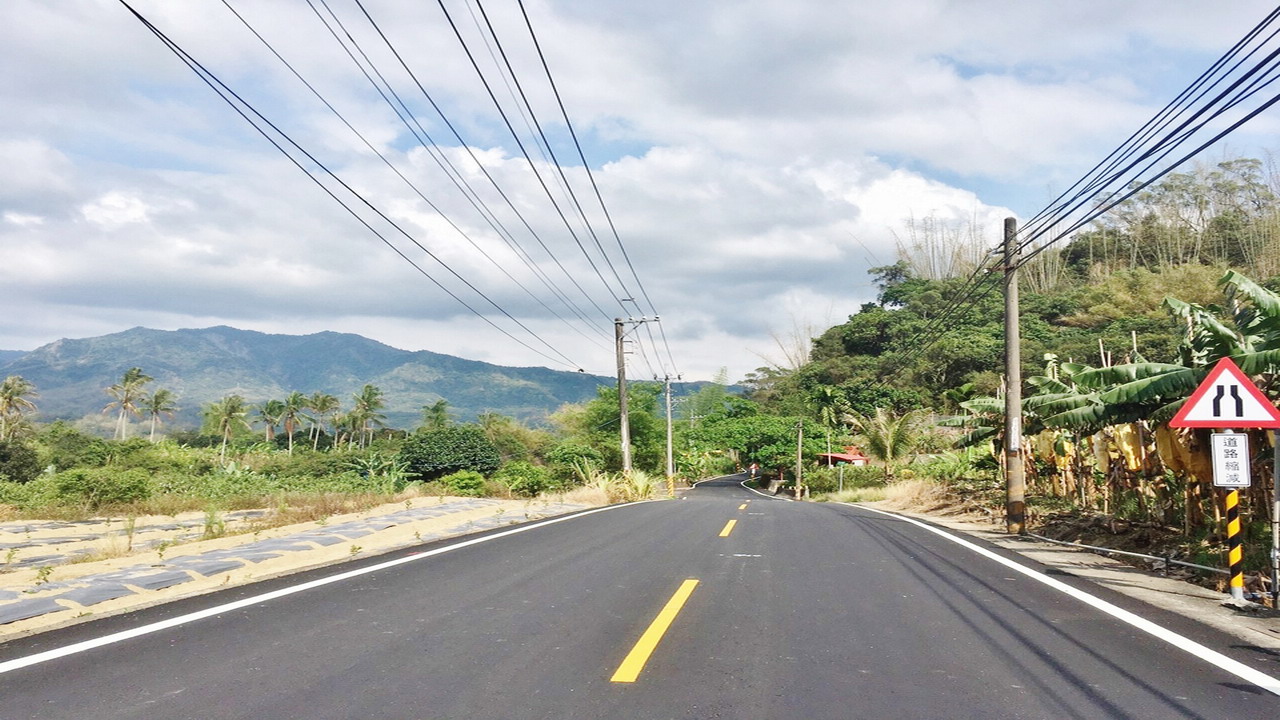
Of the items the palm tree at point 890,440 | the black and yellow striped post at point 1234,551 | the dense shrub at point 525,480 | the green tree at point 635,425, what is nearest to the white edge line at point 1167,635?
the black and yellow striped post at point 1234,551

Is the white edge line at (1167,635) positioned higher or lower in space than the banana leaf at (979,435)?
lower

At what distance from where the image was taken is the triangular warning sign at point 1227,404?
6.95m

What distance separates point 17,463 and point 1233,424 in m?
38.7

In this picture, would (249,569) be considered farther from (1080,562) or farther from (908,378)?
(908,378)

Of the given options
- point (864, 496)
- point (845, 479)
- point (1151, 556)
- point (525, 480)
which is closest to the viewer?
point (1151, 556)

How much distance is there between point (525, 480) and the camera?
28062mm

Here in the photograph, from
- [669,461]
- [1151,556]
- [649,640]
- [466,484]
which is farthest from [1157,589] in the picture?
[669,461]

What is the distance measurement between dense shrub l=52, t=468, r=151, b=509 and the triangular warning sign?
69.7ft

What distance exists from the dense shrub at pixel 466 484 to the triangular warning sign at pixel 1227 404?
22910 mm

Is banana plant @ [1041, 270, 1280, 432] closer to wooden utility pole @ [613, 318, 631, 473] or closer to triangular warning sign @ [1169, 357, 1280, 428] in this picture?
triangular warning sign @ [1169, 357, 1280, 428]

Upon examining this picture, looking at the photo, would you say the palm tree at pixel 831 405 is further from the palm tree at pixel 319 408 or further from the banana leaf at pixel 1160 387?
the palm tree at pixel 319 408

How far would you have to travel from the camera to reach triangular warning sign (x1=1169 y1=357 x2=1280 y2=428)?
6.95 meters

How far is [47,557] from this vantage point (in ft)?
36.6

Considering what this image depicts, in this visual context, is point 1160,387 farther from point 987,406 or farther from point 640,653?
point 987,406
